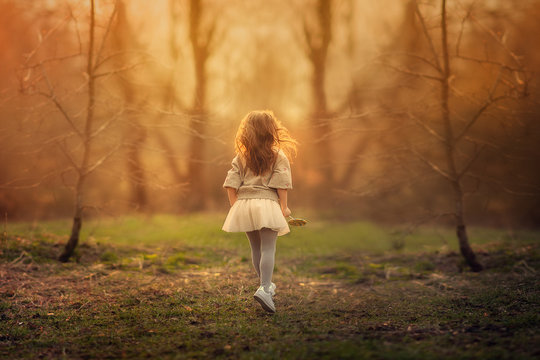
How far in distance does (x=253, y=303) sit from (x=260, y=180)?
1.27 m

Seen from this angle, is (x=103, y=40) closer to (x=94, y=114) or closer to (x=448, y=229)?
(x=94, y=114)

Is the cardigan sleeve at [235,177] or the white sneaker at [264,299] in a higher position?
the cardigan sleeve at [235,177]

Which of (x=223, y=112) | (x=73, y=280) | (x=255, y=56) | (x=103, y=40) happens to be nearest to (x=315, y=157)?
(x=255, y=56)

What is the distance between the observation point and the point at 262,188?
15.1 feet

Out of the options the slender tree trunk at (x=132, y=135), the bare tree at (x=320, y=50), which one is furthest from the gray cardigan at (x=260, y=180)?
the bare tree at (x=320, y=50)

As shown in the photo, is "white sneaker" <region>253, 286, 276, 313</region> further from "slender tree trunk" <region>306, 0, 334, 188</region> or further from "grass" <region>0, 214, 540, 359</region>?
"slender tree trunk" <region>306, 0, 334, 188</region>

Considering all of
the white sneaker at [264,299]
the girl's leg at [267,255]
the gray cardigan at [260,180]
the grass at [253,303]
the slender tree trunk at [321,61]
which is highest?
the slender tree trunk at [321,61]

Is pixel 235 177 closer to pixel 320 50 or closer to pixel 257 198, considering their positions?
pixel 257 198

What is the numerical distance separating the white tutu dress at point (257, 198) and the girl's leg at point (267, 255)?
11 cm

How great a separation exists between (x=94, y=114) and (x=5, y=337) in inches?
163

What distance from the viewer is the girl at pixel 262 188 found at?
448 centimetres

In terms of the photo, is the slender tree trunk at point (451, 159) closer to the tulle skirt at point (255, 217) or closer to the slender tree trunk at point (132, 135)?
the tulle skirt at point (255, 217)

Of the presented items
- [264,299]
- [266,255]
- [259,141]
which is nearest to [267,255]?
[266,255]

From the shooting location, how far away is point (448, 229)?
13.3m
